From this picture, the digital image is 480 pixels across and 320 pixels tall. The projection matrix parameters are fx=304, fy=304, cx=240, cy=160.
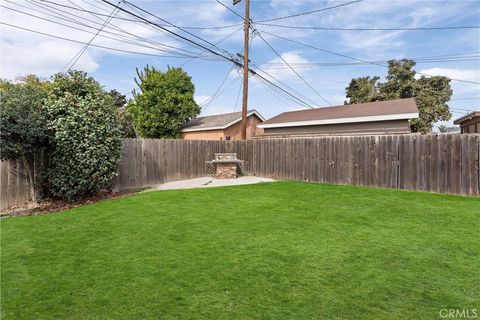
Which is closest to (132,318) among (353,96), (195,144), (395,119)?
(195,144)

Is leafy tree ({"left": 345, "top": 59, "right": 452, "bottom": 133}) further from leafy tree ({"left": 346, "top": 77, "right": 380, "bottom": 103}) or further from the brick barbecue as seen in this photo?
the brick barbecue

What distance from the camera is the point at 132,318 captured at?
2.63 m

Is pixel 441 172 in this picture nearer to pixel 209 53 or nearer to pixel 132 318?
pixel 132 318

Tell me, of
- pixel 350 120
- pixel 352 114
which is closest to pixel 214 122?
pixel 352 114

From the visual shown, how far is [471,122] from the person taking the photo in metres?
13.3

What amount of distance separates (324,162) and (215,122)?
12.6 metres

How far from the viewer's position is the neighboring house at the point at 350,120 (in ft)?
45.0

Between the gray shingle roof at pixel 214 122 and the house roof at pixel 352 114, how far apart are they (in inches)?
115

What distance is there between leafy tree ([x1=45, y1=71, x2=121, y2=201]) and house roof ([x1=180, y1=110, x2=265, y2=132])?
40.5 ft

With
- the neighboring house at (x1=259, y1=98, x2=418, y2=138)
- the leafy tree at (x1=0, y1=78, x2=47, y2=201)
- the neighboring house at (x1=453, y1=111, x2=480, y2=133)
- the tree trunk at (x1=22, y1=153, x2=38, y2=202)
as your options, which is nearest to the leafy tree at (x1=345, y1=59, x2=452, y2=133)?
the neighboring house at (x1=453, y1=111, x2=480, y2=133)

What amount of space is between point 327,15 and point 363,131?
5768mm

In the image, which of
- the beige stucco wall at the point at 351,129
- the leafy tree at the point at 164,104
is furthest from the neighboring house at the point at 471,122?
the leafy tree at the point at 164,104

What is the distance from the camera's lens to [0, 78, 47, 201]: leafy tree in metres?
7.10

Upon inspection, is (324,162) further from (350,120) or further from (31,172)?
(31,172)
